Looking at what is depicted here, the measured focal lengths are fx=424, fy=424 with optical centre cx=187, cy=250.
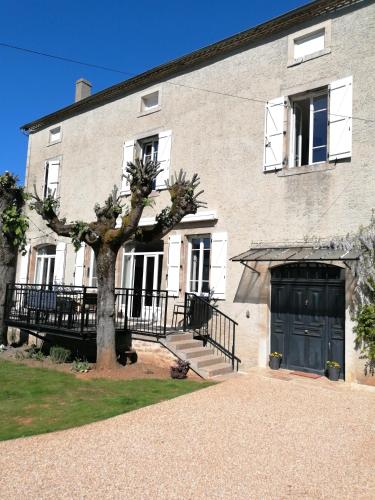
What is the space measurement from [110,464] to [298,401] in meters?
3.33

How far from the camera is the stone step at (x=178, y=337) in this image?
28.1 feet

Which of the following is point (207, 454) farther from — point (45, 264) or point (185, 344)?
point (45, 264)

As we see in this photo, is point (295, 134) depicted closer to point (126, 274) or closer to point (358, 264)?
point (358, 264)

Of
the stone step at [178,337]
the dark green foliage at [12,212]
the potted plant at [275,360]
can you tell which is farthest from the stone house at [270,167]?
the dark green foliage at [12,212]

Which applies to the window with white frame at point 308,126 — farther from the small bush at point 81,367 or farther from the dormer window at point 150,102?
the small bush at point 81,367

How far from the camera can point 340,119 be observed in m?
8.29

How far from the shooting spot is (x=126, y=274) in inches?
473

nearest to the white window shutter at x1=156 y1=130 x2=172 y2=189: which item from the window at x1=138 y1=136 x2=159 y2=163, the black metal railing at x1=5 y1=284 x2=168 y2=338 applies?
the window at x1=138 y1=136 x2=159 y2=163

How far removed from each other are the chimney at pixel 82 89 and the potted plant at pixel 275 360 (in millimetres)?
11347

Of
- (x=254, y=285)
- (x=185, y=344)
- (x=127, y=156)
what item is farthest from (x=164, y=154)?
(x=185, y=344)

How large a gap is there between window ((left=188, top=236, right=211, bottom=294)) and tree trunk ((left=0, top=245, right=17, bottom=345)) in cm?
451

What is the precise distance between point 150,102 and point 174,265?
5.05 meters

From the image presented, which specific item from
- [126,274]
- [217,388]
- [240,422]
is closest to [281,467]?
[240,422]

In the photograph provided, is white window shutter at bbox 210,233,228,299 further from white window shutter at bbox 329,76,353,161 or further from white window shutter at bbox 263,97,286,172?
white window shutter at bbox 329,76,353,161
